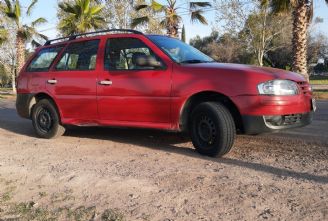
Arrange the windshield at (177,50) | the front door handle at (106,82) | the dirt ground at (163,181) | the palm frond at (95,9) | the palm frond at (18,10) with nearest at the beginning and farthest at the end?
the dirt ground at (163,181) < the windshield at (177,50) < the front door handle at (106,82) < the palm frond at (95,9) < the palm frond at (18,10)

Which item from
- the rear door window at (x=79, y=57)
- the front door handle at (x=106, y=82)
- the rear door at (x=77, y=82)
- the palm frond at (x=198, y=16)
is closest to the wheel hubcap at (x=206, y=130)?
the front door handle at (x=106, y=82)

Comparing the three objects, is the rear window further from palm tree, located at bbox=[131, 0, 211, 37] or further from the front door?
palm tree, located at bbox=[131, 0, 211, 37]

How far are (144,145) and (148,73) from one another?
1.27 metres

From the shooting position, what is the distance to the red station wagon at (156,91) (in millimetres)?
5648

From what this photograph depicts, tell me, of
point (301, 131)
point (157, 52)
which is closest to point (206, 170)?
point (157, 52)

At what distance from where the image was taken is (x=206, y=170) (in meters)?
5.25

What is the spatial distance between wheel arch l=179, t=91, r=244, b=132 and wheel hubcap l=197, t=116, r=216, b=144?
272 millimetres

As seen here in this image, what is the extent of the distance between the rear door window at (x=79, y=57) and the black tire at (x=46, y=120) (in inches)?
28.0

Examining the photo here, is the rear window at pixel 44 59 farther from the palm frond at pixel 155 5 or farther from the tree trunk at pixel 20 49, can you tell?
the tree trunk at pixel 20 49

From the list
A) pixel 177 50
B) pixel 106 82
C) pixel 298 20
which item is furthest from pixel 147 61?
pixel 298 20

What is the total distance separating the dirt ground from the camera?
399 centimetres

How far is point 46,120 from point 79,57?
1334 mm

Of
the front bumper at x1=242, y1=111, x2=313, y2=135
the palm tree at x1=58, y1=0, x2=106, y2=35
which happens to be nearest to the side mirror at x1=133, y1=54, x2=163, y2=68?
the front bumper at x1=242, y1=111, x2=313, y2=135

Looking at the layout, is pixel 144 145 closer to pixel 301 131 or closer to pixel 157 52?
pixel 157 52
